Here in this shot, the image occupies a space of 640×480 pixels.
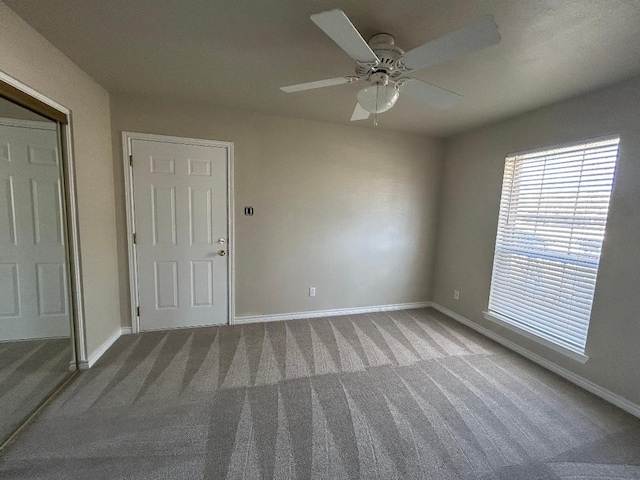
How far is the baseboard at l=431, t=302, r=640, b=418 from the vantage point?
6.35ft

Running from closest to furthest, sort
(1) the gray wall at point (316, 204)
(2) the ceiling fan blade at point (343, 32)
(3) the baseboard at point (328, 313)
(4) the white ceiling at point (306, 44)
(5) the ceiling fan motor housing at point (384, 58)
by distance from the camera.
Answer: (2) the ceiling fan blade at point (343, 32) < (4) the white ceiling at point (306, 44) < (5) the ceiling fan motor housing at point (384, 58) < (1) the gray wall at point (316, 204) < (3) the baseboard at point (328, 313)

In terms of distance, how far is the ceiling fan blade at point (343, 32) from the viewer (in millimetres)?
1009

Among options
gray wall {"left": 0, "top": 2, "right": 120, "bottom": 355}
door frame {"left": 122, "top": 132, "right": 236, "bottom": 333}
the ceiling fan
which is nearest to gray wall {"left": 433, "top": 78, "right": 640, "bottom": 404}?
the ceiling fan

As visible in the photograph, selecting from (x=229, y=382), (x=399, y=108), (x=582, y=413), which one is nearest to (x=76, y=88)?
(x=229, y=382)

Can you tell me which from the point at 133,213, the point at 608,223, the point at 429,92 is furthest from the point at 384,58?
the point at 133,213

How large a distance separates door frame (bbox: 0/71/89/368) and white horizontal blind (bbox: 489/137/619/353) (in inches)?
158

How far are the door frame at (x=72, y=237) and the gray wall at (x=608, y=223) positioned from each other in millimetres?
3984

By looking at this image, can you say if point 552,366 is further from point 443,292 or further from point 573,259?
point 443,292

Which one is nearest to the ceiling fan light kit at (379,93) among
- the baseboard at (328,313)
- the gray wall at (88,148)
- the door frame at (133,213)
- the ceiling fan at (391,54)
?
the ceiling fan at (391,54)

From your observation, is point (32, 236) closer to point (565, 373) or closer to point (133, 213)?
point (133, 213)

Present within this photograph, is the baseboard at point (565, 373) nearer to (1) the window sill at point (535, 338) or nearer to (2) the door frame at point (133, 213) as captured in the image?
(1) the window sill at point (535, 338)

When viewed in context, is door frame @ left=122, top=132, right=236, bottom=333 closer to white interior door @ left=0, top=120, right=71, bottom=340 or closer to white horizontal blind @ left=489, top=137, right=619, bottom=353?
white interior door @ left=0, top=120, right=71, bottom=340

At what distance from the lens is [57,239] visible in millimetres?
2035

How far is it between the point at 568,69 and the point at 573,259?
1493 millimetres
